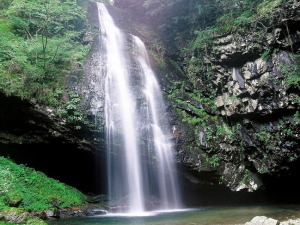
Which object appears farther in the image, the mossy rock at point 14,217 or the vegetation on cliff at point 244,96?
the vegetation on cliff at point 244,96

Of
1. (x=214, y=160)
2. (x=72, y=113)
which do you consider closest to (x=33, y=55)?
(x=72, y=113)

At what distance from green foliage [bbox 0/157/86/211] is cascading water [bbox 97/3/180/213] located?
95.9 inches

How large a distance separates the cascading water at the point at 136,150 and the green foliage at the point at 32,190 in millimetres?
2436

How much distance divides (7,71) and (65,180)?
21.1 ft

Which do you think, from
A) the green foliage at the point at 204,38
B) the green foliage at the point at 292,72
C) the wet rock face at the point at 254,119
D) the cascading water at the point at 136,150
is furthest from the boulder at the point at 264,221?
the green foliage at the point at 204,38

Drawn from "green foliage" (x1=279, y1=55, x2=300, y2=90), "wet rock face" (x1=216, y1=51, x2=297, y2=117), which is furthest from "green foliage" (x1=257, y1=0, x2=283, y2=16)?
"green foliage" (x1=279, y1=55, x2=300, y2=90)

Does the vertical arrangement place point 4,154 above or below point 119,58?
below

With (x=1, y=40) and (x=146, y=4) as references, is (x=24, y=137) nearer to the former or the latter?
(x=1, y=40)

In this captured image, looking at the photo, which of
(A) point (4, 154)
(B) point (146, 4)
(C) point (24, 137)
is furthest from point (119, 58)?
(B) point (146, 4)

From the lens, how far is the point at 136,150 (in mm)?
12281

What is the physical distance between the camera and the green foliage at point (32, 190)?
8.95 m

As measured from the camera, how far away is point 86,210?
1129 centimetres

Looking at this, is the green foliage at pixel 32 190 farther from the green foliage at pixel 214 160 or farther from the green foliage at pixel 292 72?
the green foliage at pixel 292 72

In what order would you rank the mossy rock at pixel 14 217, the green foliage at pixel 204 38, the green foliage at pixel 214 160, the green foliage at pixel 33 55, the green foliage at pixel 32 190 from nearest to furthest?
the mossy rock at pixel 14 217, the green foliage at pixel 32 190, the green foliage at pixel 33 55, the green foliage at pixel 214 160, the green foliage at pixel 204 38
